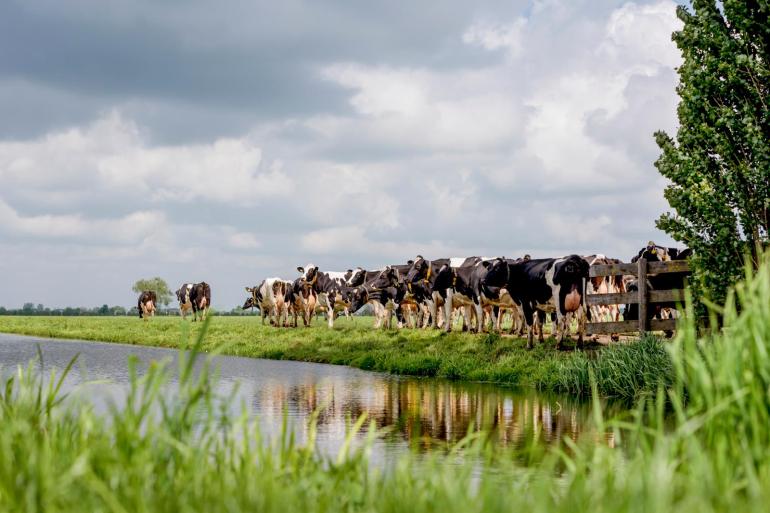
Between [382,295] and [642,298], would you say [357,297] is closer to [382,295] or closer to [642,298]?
[382,295]

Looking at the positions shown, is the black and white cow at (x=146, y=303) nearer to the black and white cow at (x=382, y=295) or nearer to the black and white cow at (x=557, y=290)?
the black and white cow at (x=382, y=295)

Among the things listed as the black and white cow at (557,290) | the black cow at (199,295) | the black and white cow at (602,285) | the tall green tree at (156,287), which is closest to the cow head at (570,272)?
the black and white cow at (557,290)

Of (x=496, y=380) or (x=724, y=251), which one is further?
(x=496, y=380)

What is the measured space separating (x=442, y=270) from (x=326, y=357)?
7.10 metres

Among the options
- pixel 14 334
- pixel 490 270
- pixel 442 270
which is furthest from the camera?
pixel 14 334

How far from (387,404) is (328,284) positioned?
28858 millimetres

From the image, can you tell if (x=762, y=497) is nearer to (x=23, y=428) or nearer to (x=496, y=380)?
(x=23, y=428)

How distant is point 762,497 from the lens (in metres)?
4.09

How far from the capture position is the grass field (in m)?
15.5

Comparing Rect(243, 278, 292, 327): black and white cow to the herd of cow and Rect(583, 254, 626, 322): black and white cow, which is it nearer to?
the herd of cow

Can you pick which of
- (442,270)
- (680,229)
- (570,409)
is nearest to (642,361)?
(570,409)

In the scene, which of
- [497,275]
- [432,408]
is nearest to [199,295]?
[497,275]

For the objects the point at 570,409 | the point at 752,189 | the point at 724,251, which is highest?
the point at 752,189

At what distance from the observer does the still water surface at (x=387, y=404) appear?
10.6m
